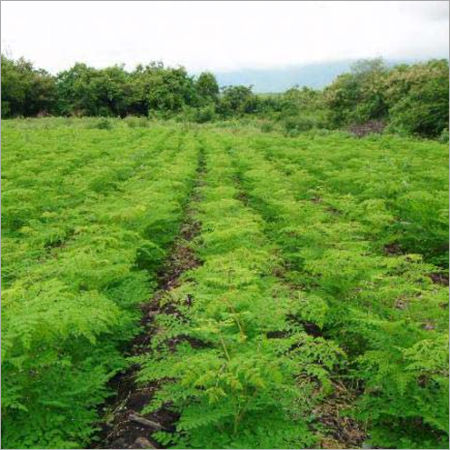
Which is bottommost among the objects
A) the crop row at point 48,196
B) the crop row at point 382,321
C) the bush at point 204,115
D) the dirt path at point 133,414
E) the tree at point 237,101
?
the dirt path at point 133,414

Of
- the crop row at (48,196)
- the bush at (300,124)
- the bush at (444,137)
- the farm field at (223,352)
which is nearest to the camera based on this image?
the farm field at (223,352)

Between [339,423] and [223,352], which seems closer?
[223,352]

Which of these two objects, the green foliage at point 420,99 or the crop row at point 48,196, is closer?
the crop row at point 48,196

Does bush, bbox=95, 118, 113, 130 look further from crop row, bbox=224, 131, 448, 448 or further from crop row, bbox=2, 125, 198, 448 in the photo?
crop row, bbox=2, 125, 198, 448

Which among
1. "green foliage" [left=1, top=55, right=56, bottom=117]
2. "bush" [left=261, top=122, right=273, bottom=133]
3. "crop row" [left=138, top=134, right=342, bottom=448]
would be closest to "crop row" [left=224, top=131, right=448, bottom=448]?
"crop row" [left=138, top=134, right=342, bottom=448]

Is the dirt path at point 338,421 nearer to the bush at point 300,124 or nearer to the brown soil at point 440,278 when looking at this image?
the brown soil at point 440,278

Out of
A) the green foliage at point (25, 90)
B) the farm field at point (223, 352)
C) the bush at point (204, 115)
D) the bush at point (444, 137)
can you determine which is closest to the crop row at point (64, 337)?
the farm field at point (223, 352)

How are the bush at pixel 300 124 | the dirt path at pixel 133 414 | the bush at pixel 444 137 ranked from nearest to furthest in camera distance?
the dirt path at pixel 133 414 < the bush at pixel 444 137 < the bush at pixel 300 124

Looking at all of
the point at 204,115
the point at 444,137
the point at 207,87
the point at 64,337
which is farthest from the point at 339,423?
the point at 207,87

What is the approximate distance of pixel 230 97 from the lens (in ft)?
210

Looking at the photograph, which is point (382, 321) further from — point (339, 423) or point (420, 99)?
point (420, 99)

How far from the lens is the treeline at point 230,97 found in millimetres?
40844

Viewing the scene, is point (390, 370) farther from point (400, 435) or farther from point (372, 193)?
point (372, 193)

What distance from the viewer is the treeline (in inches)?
1608
